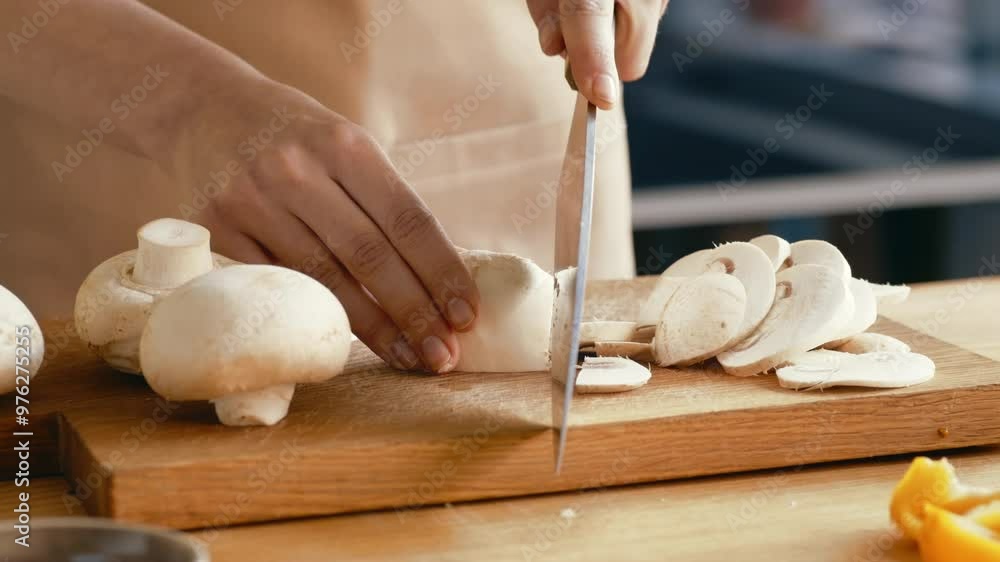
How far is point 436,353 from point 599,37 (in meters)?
0.46

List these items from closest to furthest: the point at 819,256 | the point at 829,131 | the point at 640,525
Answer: the point at 640,525, the point at 819,256, the point at 829,131

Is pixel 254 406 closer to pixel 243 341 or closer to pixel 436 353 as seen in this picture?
pixel 243 341

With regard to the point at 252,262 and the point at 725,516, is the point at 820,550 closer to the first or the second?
the point at 725,516

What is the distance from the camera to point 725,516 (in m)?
1.16

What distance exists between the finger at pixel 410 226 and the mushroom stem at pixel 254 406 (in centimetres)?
28

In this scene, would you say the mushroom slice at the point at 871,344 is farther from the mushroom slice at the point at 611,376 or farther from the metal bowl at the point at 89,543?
the metal bowl at the point at 89,543

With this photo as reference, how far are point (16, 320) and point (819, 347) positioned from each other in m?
0.98

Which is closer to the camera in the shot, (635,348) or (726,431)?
(726,431)

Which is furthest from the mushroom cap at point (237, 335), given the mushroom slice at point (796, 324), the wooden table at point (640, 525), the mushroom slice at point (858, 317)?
the mushroom slice at point (858, 317)

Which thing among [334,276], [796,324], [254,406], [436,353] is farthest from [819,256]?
[254,406]

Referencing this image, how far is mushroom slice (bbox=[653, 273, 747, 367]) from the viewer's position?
1430 millimetres

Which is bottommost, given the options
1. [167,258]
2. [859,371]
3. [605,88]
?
[859,371]

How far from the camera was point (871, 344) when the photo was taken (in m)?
1.49

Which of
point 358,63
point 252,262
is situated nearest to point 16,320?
point 252,262
